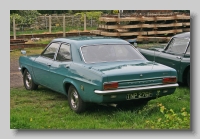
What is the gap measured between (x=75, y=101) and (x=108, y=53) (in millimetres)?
924

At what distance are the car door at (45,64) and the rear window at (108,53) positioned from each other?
81 cm

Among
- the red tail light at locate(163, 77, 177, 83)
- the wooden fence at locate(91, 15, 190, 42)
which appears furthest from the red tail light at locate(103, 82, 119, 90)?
the wooden fence at locate(91, 15, 190, 42)

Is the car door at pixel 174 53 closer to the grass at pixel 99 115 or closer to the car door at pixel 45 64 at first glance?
the grass at pixel 99 115

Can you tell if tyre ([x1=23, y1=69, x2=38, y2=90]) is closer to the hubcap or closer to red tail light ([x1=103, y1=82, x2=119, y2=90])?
the hubcap

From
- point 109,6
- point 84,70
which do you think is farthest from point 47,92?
point 109,6

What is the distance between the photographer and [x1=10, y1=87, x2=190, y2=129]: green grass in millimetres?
6941

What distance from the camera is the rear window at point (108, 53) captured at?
7605 millimetres

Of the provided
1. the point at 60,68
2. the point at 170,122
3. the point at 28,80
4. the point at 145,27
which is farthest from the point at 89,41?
the point at 145,27

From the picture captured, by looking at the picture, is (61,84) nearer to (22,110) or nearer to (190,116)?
(22,110)

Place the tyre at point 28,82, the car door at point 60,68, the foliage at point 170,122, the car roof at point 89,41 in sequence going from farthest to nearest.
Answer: the tyre at point 28,82 < the car roof at point 89,41 < the car door at point 60,68 < the foliage at point 170,122

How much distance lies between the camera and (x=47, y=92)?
8.95 meters

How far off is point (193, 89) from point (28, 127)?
2383mm

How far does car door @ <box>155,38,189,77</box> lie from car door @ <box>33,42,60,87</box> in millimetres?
2196

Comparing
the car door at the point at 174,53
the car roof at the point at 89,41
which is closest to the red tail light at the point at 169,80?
the car roof at the point at 89,41
